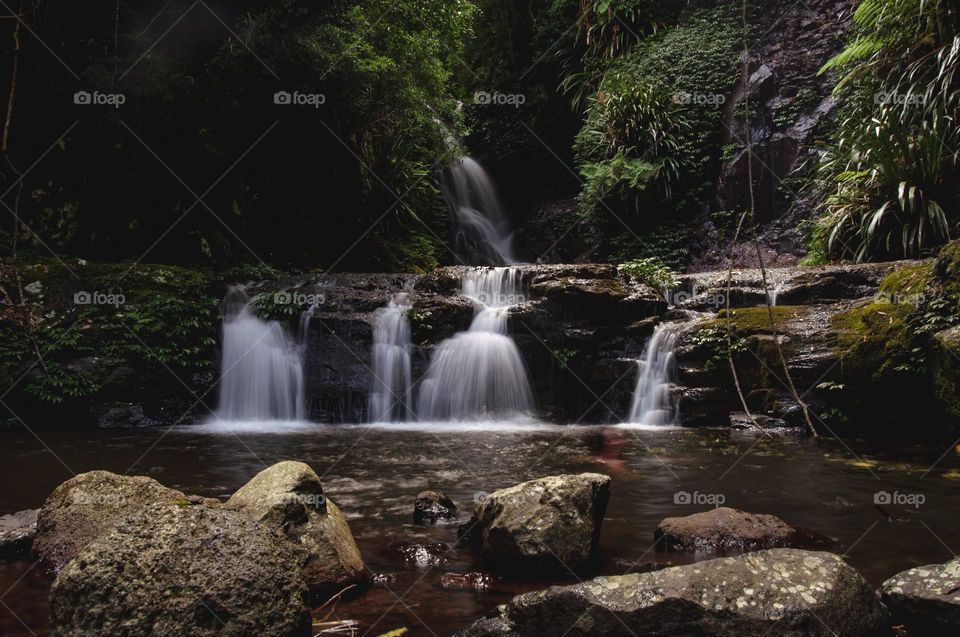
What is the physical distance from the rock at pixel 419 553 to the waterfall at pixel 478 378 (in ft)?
18.7

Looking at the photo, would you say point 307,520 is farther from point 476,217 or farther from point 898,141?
point 476,217

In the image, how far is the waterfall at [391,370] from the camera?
941 cm

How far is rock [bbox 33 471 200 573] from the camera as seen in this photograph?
3.23 m

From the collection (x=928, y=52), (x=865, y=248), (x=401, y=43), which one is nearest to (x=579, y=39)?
(x=401, y=43)

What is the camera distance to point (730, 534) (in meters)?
3.54

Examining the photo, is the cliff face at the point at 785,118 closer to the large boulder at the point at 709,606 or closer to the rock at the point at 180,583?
the large boulder at the point at 709,606

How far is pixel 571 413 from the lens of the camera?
9312 mm

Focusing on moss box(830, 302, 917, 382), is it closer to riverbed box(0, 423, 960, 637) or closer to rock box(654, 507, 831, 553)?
riverbed box(0, 423, 960, 637)

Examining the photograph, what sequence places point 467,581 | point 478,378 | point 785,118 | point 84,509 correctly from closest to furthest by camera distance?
point 467,581 < point 84,509 < point 478,378 < point 785,118

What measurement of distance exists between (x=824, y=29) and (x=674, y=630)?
57.7 feet

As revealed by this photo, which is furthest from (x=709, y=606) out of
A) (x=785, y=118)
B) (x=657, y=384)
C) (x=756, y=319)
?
(x=785, y=118)

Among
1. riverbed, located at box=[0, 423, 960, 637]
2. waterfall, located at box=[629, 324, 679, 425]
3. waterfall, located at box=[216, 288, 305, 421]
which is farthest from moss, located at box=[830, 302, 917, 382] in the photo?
waterfall, located at box=[216, 288, 305, 421]

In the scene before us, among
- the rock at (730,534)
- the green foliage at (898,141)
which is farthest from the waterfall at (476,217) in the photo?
the rock at (730,534)

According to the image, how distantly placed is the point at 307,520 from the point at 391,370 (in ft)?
21.3
